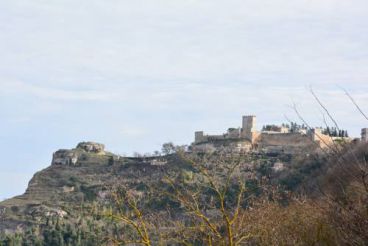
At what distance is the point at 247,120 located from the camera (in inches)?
5010

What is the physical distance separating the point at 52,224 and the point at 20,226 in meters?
12.9

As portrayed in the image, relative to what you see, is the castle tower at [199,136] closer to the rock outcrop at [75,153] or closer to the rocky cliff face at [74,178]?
the rocky cliff face at [74,178]

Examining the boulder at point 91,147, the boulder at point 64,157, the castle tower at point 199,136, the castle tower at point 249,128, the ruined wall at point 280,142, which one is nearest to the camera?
the ruined wall at point 280,142

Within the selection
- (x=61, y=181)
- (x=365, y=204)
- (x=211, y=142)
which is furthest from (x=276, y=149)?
(x=365, y=204)

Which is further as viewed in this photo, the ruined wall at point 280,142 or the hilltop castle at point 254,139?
the hilltop castle at point 254,139

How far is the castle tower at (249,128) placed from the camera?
122938 millimetres

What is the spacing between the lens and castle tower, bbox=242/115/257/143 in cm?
12294

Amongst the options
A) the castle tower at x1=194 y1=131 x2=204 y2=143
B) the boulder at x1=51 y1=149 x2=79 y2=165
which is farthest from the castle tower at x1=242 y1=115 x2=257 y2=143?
the boulder at x1=51 y1=149 x2=79 y2=165

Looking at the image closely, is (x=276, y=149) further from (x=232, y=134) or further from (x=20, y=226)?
(x=20, y=226)

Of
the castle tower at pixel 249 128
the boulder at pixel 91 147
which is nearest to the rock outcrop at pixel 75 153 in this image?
the boulder at pixel 91 147

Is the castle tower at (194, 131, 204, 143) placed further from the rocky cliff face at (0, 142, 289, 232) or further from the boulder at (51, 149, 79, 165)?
the boulder at (51, 149, 79, 165)

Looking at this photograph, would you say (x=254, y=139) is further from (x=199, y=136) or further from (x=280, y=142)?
(x=199, y=136)

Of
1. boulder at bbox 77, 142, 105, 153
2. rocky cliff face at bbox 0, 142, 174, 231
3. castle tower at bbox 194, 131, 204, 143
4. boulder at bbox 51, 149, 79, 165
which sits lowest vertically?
rocky cliff face at bbox 0, 142, 174, 231

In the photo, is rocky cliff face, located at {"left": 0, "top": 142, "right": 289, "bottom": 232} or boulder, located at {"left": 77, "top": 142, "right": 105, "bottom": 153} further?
boulder, located at {"left": 77, "top": 142, "right": 105, "bottom": 153}
